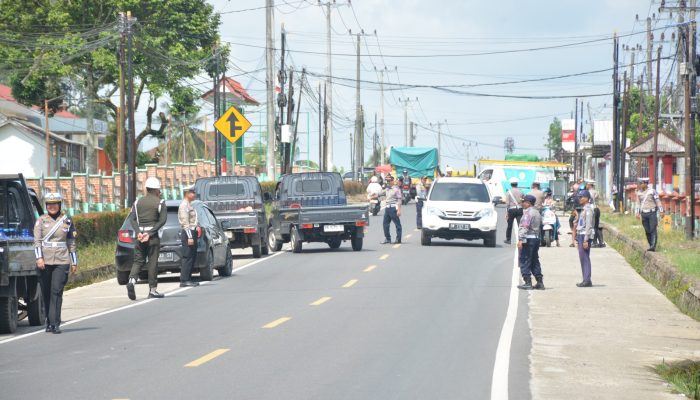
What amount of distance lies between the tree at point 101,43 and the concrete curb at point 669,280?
1605 inches

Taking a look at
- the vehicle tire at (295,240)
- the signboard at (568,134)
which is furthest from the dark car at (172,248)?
the signboard at (568,134)

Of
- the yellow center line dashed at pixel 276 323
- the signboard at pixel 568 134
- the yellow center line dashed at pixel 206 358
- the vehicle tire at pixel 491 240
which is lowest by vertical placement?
the yellow center line dashed at pixel 276 323

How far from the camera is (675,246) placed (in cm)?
3144

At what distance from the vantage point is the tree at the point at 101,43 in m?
67.0

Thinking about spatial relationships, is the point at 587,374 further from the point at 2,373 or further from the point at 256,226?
the point at 256,226

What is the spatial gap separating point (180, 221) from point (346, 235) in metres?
Answer: 9.83

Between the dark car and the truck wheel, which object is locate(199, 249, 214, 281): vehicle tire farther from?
the truck wheel

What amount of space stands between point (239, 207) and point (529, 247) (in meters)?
11.9

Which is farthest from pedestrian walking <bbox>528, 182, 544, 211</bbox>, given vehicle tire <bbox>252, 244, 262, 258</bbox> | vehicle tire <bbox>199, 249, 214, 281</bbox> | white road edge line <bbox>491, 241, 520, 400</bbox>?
white road edge line <bbox>491, 241, 520, 400</bbox>

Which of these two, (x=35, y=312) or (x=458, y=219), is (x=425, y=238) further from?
(x=35, y=312)

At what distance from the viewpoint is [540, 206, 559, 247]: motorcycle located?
35.9m

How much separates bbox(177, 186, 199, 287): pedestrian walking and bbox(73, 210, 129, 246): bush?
24.6ft

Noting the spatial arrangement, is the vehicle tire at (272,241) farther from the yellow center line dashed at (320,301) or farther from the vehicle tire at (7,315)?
the vehicle tire at (7,315)

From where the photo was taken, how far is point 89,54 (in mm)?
69062
